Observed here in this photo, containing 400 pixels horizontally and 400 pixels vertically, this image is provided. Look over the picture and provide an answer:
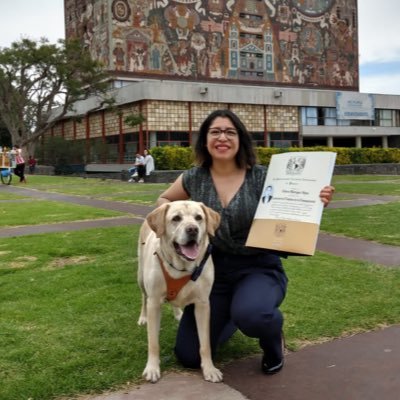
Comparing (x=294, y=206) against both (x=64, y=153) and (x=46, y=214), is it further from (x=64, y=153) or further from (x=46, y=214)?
(x=64, y=153)

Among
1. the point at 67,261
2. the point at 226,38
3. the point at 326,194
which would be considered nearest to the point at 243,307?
the point at 326,194

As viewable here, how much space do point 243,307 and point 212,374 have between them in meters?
0.48

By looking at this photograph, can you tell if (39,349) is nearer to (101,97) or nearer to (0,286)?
(0,286)

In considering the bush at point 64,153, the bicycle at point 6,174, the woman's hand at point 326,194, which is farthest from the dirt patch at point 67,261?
the bush at point 64,153

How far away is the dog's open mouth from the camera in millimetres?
3293

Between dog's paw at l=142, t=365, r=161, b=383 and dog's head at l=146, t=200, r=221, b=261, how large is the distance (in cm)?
77

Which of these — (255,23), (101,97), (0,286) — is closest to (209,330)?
(0,286)

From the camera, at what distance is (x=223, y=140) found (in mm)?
3965

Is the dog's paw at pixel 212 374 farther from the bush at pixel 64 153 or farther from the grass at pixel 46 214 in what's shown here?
the bush at pixel 64 153

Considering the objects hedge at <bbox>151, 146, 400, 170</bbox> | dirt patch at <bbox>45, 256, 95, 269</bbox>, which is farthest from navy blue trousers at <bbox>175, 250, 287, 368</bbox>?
hedge at <bbox>151, 146, 400, 170</bbox>

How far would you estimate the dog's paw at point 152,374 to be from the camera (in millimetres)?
3340

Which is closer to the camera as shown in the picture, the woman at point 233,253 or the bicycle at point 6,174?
the woman at point 233,253

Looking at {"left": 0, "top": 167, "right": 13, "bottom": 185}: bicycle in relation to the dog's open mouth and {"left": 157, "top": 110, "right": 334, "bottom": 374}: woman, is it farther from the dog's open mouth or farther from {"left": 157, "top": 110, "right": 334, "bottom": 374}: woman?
the dog's open mouth

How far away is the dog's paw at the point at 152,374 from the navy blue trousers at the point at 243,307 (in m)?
0.27
